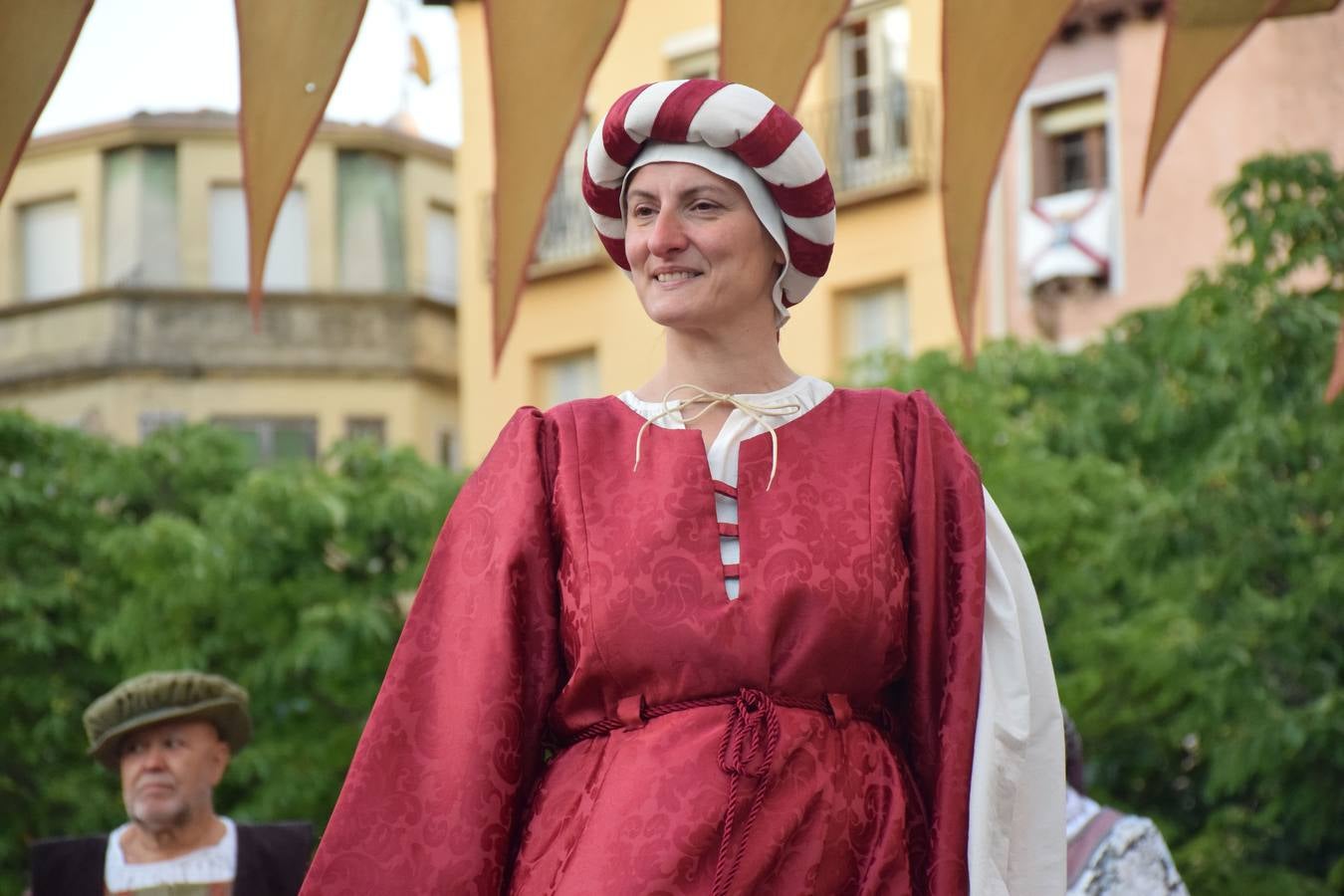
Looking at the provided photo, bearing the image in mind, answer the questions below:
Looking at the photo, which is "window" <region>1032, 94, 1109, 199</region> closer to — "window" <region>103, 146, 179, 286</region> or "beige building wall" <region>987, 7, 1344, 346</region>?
"beige building wall" <region>987, 7, 1344, 346</region>

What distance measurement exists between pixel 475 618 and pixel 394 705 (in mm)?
138

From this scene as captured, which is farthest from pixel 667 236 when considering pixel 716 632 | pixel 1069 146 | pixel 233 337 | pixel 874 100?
pixel 233 337

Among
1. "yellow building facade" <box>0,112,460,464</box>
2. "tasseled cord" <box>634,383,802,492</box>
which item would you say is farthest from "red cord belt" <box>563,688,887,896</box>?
"yellow building facade" <box>0,112,460,464</box>

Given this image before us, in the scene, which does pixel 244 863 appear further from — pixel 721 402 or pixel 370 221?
pixel 370 221

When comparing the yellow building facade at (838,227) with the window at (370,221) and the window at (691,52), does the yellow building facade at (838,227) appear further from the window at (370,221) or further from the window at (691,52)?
the window at (370,221)

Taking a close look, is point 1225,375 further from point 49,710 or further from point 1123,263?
point 1123,263

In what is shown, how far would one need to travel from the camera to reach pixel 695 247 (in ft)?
9.55

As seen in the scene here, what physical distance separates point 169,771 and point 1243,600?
13.0ft

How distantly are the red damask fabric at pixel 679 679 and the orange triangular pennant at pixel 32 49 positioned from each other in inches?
38.1

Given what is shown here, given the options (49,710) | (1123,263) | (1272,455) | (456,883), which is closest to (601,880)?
(456,883)

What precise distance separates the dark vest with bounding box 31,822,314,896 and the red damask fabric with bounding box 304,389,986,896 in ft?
8.58

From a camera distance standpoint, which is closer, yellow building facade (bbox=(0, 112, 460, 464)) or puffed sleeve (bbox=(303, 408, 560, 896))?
puffed sleeve (bbox=(303, 408, 560, 896))

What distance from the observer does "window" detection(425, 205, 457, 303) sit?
25203 millimetres

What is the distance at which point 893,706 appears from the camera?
2.92 m
